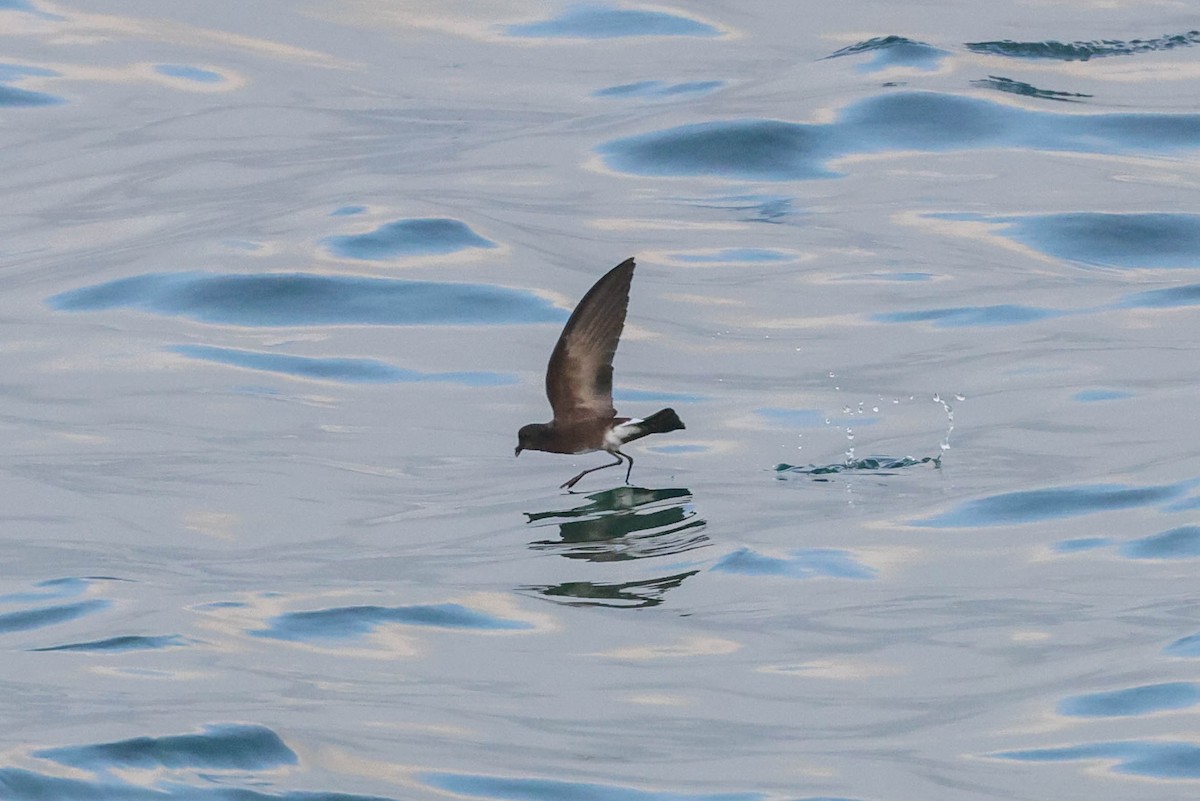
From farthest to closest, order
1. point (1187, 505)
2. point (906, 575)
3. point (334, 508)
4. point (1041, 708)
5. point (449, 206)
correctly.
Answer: point (449, 206)
point (334, 508)
point (1187, 505)
point (906, 575)
point (1041, 708)

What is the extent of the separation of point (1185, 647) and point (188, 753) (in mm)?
3683

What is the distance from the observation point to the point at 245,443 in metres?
11.6

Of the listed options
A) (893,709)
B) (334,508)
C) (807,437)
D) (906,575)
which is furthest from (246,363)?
(893,709)

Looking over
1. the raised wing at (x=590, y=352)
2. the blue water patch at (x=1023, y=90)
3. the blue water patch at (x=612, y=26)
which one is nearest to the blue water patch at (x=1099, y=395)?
the raised wing at (x=590, y=352)

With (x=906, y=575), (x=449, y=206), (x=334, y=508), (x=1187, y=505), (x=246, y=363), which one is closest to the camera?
(x=906, y=575)

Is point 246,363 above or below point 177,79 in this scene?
below

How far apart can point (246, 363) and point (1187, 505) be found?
6319 millimetres

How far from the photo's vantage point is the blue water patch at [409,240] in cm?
1529

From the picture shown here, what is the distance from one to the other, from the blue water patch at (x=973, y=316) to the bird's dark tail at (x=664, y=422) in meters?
4.64

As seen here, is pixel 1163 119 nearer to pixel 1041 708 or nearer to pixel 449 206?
pixel 449 206

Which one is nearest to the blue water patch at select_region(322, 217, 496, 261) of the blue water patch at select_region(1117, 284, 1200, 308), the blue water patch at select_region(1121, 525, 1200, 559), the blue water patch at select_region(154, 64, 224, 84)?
the blue water patch at select_region(1117, 284, 1200, 308)

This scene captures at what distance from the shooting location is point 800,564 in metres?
9.12

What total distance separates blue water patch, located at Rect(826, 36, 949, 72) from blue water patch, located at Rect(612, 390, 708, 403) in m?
7.48

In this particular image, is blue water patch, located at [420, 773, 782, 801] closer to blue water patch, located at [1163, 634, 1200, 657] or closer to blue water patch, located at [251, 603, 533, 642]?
blue water patch, located at [251, 603, 533, 642]
